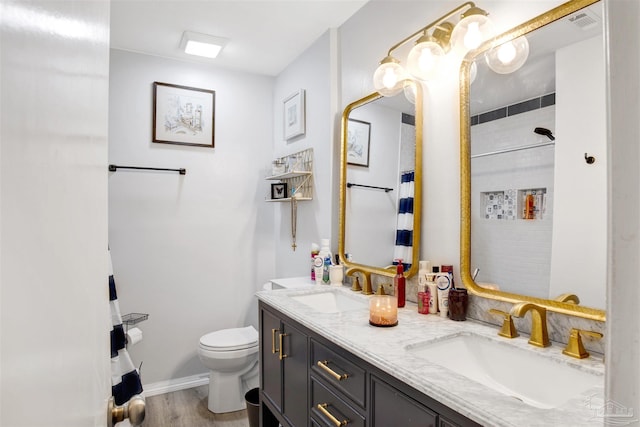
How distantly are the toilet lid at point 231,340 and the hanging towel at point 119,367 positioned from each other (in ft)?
1.93

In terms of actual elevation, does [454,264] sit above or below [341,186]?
below

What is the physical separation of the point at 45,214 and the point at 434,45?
5.54 feet

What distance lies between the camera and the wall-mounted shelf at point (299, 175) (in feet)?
8.86

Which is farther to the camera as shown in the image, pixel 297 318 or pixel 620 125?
pixel 297 318

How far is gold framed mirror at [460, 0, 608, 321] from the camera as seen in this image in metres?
1.16

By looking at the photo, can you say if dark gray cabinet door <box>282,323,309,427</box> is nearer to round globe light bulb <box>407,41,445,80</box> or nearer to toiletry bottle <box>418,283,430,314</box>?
toiletry bottle <box>418,283,430,314</box>

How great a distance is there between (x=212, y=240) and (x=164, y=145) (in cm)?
87

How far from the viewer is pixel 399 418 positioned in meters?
1.05

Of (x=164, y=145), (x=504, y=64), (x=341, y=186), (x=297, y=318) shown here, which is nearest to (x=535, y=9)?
(x=504, y=64)

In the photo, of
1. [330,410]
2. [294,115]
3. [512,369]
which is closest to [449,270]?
[512,369]

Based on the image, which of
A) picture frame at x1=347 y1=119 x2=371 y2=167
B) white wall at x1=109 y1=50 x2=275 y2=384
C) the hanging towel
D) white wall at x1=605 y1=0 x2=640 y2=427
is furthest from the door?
white wall at x1=109 y1=50 x2=275 y2=384

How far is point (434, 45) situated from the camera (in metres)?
1.61

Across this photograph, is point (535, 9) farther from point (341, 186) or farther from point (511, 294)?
point (341, 186)

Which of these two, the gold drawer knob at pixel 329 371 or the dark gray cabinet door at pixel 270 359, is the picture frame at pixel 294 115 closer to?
the dark gray cabinet door at pixel 270 359
